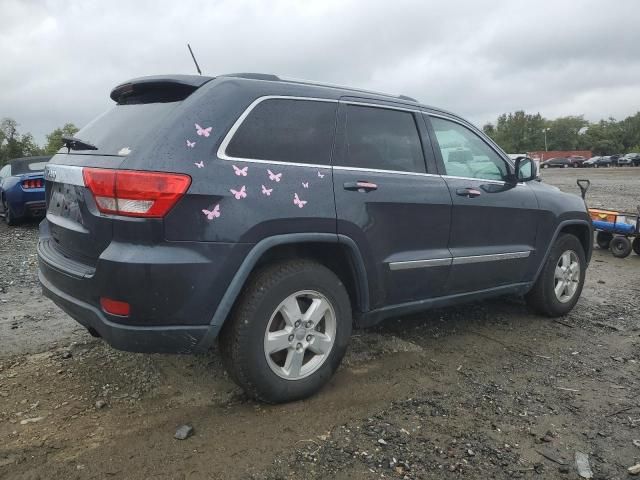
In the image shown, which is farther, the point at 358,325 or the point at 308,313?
the point at 358,325

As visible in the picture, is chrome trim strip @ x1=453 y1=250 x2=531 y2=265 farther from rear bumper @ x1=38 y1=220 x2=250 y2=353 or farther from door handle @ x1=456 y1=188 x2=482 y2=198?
rear bumper @ x1=38 y1=220 x2=250 y2=353

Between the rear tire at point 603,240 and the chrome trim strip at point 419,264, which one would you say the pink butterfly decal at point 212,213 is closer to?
the chrome trim strip at point 419,264

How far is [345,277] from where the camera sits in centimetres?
357

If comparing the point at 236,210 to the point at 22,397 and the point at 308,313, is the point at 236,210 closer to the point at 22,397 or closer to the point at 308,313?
the point at 308,313

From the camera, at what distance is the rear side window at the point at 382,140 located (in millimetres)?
3592

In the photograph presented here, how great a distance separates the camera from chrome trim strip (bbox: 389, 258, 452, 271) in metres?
3.65

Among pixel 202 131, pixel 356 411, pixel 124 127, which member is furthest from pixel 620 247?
pixel 124 127

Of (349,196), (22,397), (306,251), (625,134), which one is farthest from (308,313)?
(625,134)

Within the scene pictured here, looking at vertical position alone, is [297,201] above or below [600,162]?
above

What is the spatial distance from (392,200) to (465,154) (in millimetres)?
1141

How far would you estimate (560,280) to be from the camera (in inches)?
205

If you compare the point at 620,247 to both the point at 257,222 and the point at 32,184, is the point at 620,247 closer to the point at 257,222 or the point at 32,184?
the point at 257,222

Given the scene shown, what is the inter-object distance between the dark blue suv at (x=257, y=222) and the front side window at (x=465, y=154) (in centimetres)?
3

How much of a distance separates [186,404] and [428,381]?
1540mm
